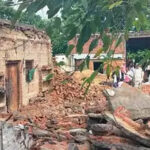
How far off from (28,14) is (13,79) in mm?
11516

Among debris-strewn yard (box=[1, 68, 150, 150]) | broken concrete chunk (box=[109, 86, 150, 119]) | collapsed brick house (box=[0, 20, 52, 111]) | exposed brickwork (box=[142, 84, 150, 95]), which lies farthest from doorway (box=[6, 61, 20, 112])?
broken concrete chunk (box=[109, 86, 150, 119])

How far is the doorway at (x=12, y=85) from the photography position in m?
12.9

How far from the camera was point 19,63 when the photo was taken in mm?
13805

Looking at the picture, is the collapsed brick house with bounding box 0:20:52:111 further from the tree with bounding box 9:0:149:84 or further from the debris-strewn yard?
the tree with bounding box 9:0:149:84

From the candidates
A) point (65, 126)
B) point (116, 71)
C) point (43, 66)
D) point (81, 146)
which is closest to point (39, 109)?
point (43, 66)

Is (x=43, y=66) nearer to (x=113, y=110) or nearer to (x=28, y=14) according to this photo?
(x=113, y=110)

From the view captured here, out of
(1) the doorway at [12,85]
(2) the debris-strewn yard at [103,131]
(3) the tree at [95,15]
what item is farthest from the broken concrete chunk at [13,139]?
(1) the doorway at [12,85]

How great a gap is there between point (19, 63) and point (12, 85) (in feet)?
3.36

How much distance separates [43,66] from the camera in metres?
16.9

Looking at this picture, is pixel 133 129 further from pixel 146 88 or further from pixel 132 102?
pixel 146 88

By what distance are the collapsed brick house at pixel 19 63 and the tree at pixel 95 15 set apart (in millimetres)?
8639

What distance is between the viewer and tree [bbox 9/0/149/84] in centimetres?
196

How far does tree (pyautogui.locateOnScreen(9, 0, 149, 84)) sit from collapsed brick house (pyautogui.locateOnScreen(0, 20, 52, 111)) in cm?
864

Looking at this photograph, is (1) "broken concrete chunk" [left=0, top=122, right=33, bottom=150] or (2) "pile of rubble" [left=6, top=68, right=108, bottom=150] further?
(2) "pile of rubble" [left=6, top=68, right=108, bottom=150]
